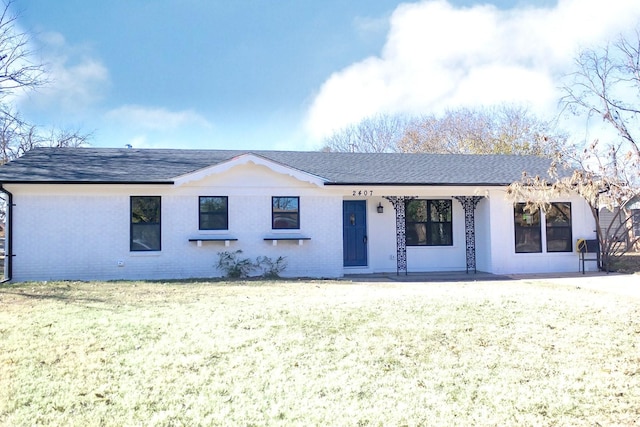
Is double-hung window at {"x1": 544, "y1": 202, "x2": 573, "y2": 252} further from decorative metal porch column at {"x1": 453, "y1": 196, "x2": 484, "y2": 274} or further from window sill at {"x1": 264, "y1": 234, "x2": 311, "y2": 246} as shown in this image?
window sill at {"x1": 264, "y1": 234, "x2": 311, "y2": 246}

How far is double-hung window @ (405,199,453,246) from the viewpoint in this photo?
15.1m

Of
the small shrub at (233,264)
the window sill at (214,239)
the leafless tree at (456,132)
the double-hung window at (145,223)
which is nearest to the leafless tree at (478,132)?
the leafless tree at (456,132)

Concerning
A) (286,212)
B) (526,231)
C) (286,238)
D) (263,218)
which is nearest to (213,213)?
(263,218)

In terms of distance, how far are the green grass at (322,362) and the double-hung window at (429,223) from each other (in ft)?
22.0

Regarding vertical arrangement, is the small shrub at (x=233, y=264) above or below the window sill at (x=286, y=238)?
below

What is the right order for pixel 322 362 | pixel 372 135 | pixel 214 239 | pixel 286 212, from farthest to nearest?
pixel 372 135 → pixel 286 212 → pixel 214 239 → pixel 322 362

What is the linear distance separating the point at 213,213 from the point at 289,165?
2737 millimetres

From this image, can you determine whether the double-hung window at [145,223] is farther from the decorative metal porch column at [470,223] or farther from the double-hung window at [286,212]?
the decorative metal porch column at [470,223]

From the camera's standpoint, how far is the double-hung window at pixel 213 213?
1336 centimetres

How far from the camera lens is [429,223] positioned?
15203mm

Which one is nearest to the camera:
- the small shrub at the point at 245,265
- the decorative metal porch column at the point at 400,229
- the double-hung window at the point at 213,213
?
the small shrub at the point at 245,265

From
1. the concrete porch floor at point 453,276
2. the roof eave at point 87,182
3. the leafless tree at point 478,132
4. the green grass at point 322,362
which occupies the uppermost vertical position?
the leafless tree at point 478,132

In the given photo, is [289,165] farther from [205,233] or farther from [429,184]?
[429,184]

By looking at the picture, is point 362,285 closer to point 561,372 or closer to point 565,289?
point 565,289
